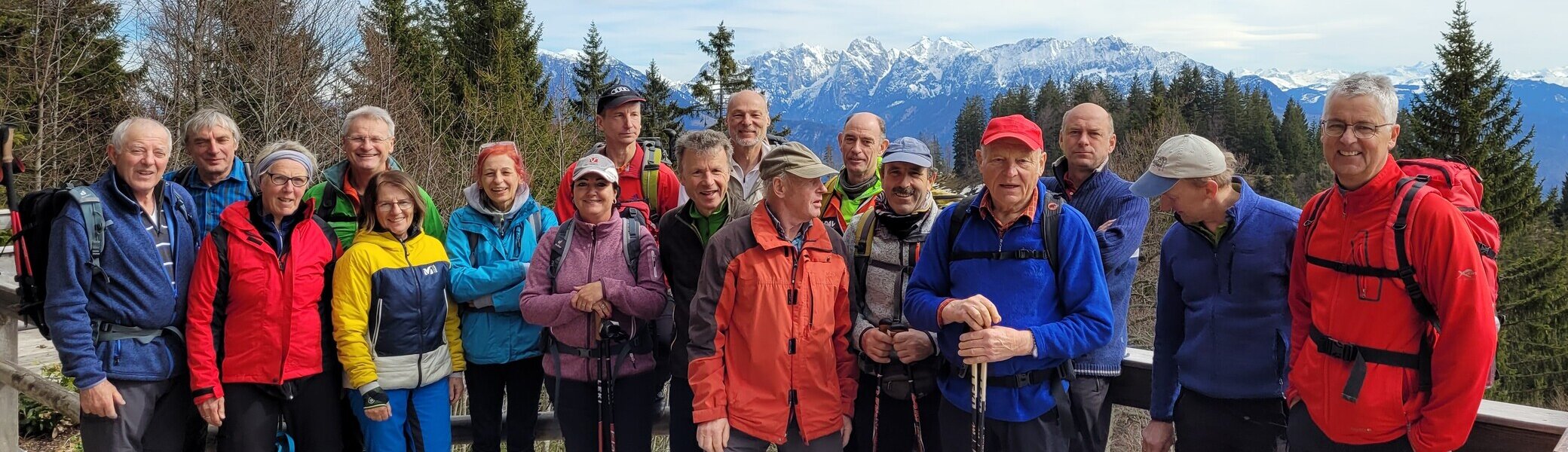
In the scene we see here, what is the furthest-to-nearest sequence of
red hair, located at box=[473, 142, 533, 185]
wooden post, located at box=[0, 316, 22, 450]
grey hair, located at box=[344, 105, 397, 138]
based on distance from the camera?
wooden post, located at box=[0, 316, 22, 450], grey hair, located at box=[344, 105, 397, 138], red hair, located at box=[473, 142, 533, 185]

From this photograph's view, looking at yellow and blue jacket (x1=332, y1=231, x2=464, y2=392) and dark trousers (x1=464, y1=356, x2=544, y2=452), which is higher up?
yellow and blue jacket (x1=332, y1=231, x2=464, y2=392)

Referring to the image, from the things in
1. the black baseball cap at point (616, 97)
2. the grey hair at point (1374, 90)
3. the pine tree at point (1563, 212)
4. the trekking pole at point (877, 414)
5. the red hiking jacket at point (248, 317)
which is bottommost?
the pine tree at point (1563, 212)

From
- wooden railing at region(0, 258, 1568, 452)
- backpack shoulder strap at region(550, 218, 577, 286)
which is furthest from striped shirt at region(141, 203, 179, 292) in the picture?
backpack shoulder strap at region(550, 218, 577, 286)

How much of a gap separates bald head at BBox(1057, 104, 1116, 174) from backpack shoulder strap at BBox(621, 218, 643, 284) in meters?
1.99

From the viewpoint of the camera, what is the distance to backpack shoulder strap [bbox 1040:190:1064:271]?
3.06 meters

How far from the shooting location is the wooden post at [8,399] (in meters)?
5.01

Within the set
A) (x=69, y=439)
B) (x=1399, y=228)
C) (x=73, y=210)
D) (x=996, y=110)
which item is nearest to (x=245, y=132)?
(x=69, y=439)

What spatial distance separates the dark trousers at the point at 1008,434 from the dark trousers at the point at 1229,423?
1.89 ft

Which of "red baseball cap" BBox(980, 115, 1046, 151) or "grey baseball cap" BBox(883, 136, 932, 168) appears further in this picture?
"grey baseball cap" BBox(883, 136, 932, 168)

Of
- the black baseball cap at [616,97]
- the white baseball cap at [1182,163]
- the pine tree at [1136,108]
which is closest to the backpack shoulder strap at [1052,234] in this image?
the white baseball cap at [1182,163]

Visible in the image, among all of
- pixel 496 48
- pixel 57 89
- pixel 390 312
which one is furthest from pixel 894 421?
pixel 496 48

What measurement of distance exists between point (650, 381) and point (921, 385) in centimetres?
132

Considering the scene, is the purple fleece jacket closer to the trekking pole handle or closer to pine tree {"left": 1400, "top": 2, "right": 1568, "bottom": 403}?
the trekking pole handle

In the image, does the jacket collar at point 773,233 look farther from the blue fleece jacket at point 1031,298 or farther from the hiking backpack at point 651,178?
the hiking backpack at point 651,178
